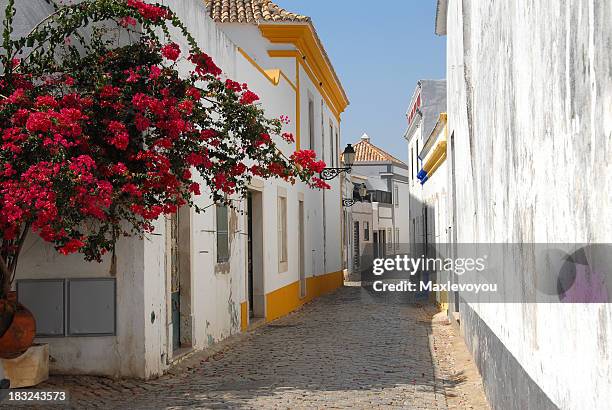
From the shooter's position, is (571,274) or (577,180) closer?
(577,180)

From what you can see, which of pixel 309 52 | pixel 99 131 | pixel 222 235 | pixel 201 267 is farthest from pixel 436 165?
pixel 99 131

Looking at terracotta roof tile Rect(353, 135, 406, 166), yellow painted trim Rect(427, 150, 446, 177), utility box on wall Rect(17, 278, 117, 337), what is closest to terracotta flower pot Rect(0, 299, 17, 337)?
utility box on wall Rect(17, 278, 117, 337)

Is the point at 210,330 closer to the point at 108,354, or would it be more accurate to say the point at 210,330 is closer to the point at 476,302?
the point at 108,354

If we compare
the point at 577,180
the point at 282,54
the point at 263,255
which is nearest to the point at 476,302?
the point at 577,180

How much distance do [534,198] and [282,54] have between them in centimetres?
1435

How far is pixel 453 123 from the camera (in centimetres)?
1205

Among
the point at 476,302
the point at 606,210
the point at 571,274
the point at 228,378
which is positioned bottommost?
the point at 228,378

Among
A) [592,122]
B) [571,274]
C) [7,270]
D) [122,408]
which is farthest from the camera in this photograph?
[7,270]

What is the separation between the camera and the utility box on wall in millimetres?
8055

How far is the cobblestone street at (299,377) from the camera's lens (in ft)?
23.7

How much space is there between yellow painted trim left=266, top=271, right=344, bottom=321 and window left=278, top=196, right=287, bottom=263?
67 centimetres

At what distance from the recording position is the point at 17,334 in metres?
7.17

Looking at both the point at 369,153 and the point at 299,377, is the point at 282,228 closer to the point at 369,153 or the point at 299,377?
the point at 299,377

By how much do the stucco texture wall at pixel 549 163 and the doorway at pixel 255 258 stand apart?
7579 mm
